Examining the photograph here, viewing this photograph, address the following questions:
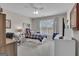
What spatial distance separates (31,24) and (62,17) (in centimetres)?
89

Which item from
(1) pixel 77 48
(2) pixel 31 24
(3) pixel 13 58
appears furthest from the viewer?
(2) pixel 31 24

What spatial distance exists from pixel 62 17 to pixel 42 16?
22.2 inches

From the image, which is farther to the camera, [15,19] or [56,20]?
[15,19]

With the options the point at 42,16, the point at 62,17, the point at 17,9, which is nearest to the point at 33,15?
the point at 42,16

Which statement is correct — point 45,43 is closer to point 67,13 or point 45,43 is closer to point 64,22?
point 64,22

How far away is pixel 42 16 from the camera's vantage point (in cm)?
329

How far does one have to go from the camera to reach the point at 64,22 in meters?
3.25

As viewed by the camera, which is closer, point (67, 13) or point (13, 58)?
point (13, 58)

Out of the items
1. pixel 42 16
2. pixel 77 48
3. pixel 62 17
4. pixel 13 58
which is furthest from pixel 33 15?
pixel 13 58

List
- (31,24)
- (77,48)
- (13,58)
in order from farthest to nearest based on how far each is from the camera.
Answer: (31,24), (77,48), (13,58)

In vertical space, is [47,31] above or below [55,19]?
below

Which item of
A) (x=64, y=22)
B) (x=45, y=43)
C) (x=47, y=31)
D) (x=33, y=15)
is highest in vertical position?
(x=33, y=15)

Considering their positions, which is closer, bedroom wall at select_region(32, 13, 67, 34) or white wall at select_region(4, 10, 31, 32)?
bedroom wall at select_region(32, 13, 67, 34)

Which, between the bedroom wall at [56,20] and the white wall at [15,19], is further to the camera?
the white wall at [15,19]
